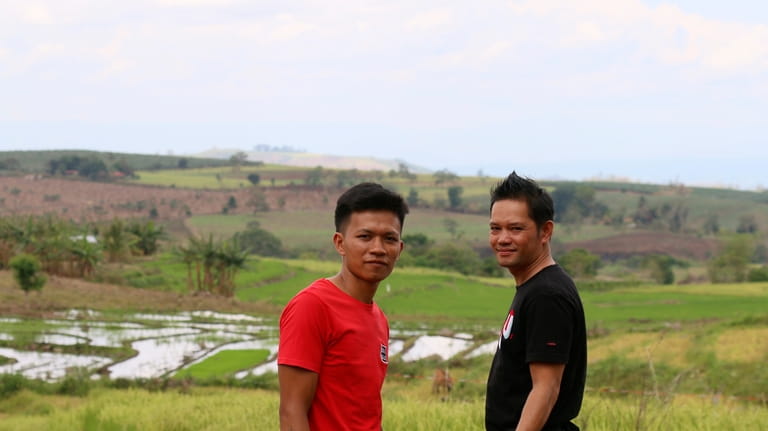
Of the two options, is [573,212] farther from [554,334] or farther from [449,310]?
[554,334]

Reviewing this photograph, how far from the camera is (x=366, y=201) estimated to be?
341 centimetres

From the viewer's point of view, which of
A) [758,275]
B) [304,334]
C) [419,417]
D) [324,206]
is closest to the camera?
[304,334]

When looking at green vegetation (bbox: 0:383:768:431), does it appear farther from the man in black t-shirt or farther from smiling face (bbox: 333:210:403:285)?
smiling face (bbox: 333:210:403:285)

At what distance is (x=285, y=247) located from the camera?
255ft

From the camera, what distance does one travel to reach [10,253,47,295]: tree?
1176 inches

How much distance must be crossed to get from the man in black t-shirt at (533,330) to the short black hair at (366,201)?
50 cm

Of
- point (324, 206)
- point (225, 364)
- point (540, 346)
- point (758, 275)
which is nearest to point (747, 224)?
point (758, 275)

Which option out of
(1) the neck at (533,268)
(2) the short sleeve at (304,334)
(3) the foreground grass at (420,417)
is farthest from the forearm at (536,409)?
(3) the foreground grass at (420,417)

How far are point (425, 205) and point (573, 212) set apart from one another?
58.2 feet

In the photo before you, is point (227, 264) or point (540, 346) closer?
point (540, 346)

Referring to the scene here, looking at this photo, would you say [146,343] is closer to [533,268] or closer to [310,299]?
[533,268]

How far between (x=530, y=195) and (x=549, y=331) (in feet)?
2.05

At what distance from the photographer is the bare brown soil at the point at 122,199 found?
91875mm

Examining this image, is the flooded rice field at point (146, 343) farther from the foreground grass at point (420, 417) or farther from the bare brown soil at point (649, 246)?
the bare brown soil at point (649, 246)
